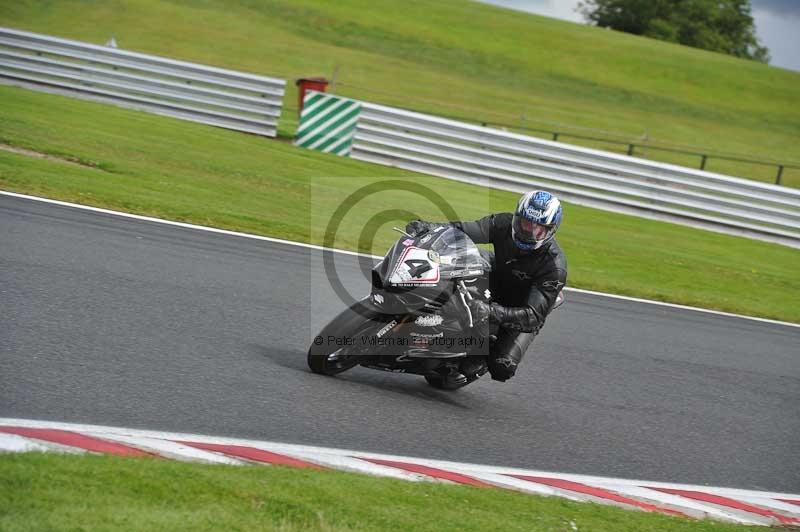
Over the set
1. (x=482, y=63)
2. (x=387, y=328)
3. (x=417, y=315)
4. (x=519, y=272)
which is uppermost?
(x=482, y=63)

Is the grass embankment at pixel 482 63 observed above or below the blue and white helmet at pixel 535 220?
above

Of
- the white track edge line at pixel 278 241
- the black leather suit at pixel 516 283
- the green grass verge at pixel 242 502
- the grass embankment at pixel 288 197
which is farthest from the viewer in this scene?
the grass embankment at pixel 288 197

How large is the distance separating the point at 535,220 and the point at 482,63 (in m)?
51.4

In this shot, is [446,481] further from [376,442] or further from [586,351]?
[586,351]

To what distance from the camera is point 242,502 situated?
4.45 meters

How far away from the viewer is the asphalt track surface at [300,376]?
607 cm

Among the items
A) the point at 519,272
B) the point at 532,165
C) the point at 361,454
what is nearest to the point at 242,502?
the point at 361,454

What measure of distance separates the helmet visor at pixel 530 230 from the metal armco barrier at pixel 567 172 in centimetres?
1401

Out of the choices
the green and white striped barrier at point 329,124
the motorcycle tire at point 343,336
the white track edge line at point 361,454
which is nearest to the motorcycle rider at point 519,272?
Answer: the motorcycle tire at point 343,336

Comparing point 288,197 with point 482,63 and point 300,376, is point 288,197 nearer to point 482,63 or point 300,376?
point 300,376

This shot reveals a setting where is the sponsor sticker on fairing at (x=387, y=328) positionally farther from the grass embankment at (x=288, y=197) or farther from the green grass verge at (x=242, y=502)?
the grass embankment at (x=288, y=197)

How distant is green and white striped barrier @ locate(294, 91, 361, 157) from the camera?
830 inches

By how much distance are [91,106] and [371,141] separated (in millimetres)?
6051

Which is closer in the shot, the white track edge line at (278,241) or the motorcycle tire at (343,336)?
the motorcycle tire at (343,336)
